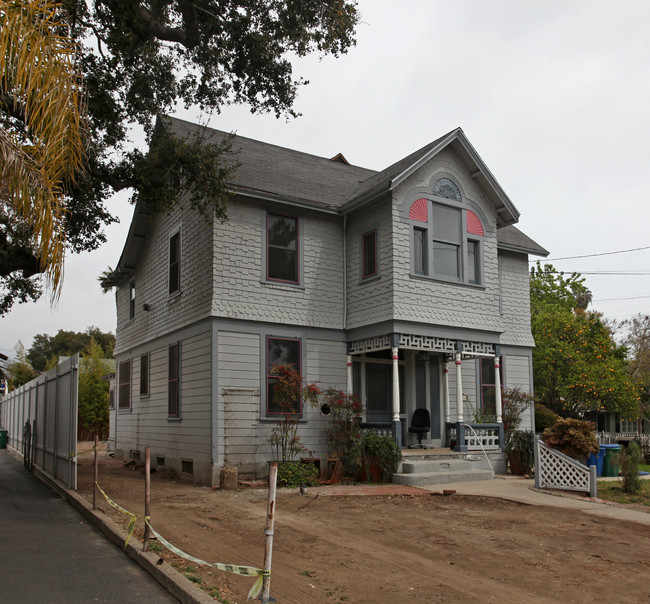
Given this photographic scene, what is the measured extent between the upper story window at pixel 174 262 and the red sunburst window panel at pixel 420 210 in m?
6.17

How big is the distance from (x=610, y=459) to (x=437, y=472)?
452cm

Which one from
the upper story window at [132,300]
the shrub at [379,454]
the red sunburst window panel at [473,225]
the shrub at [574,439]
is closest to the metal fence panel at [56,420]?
the upper story window at [132,300]

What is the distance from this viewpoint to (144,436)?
19.4 meters

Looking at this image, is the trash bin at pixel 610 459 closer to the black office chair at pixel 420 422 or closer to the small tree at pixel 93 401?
the black office chair at pixel 420 422

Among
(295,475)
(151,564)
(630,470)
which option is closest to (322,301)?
(295,475)

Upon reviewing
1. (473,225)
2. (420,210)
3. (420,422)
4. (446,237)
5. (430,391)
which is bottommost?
(420,422)

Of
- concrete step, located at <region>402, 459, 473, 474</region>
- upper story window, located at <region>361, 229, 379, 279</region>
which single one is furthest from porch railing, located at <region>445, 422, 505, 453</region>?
upper story window, located at <region>361, 229, 379, 279</region>

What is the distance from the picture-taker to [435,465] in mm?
14758

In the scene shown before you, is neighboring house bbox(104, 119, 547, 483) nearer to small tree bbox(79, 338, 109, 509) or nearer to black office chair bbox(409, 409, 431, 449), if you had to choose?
black office chair bbox(409, 409, 431, 449)

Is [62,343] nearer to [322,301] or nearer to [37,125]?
[322,301]

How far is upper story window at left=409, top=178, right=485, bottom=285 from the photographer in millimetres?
16109

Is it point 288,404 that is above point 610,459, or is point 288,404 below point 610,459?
above

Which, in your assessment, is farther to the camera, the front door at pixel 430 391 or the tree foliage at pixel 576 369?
the tree foliage at pixel 576 369

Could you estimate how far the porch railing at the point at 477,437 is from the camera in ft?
52.7
